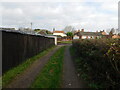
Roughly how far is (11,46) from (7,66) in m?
1.02

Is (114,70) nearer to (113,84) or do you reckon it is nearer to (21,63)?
(113,84)

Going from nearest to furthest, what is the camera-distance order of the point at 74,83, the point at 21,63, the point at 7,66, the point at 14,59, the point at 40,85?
the point at 40,85
the point at 74,83
the point at 7,66
the point at 14,59
the point at 21,63

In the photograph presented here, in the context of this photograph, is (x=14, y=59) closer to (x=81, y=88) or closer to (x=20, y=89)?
(x=20, y=89)

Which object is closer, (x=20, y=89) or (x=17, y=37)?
(x=20, y=89)

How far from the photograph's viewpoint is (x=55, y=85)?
4516mm

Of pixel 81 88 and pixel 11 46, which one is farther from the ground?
pixel 11 46

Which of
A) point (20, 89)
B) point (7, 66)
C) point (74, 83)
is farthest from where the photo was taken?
point (7, 66)

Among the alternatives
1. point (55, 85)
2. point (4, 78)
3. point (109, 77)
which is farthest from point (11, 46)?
point (109, 77)

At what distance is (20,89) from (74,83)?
2058mm

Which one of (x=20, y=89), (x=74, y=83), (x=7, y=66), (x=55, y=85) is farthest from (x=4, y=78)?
(x=74, y=83)

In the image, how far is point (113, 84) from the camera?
129 inches

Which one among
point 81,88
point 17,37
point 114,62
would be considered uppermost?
point 17,37

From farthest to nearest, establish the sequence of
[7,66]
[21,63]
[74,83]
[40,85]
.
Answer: [21,63] → [7,66] → [74,83] → [40,85]

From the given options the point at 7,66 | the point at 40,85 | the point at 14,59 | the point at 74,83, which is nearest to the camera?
the point at 40,85
